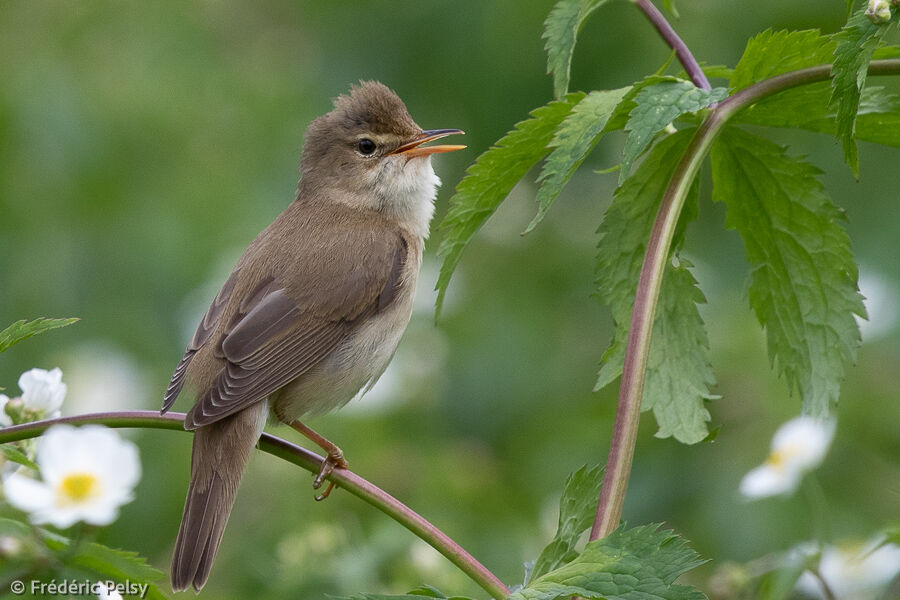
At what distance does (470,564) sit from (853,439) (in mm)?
2593

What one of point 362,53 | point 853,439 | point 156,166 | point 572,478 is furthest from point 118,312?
point 572,478

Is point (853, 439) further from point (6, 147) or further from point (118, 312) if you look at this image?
point (6, 147)

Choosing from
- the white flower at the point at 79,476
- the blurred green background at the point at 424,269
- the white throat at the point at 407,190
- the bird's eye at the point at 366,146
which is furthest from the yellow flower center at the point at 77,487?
the bird's eye at the point at 366,146

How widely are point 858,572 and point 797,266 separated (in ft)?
1.95

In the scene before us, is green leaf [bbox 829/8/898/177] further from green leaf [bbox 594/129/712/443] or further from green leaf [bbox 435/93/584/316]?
green leaf [bbox 435/93/584/316]

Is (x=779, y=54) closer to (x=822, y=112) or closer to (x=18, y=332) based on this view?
(x=822, y=112)

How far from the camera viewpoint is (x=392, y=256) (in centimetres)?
377

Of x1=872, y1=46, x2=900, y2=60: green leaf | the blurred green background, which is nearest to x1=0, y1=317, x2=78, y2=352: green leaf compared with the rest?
x1=872, y1=46, x2=900, y2=60: green leaf

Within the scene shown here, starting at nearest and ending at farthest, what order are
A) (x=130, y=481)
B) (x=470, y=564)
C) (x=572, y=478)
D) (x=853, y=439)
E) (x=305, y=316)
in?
1. (x=130, y=481)
2. (x=470, y=564)
3. (x=572, y=478)
4. (x=305, y=316)
5. (x=853, y=439)

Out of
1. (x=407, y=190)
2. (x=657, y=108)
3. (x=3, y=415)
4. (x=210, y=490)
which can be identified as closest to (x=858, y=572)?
(x=657, y=108)

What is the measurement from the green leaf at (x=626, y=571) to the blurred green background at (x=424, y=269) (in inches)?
84.1

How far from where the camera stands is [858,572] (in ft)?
7.45

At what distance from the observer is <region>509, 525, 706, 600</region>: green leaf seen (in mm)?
1712

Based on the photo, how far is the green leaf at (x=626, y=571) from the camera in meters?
1.71
